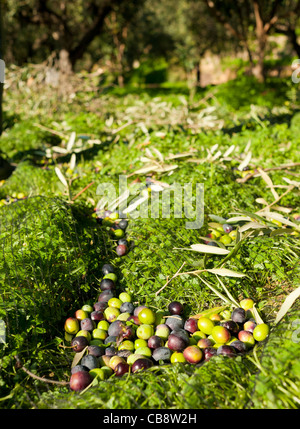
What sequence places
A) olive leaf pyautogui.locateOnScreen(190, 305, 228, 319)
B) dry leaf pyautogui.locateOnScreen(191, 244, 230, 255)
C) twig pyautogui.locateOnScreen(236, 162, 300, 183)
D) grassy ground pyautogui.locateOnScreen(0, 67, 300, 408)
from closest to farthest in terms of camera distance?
grassy ground pyautogui.locateOnScreen(0, 67, 300, 408)
olive leaf pyautogui.locateOnScreen(190, 305, 228, 319)
dry leaf pyautogui.locateOnScreen(191, 244, 230, 255)
twig pyautogui.locateOnScreen(236, 162, 300, 183)

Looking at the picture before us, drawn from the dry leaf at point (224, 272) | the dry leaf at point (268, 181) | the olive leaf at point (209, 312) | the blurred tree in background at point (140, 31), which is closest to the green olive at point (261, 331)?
the olive leaf at point (209, 312)

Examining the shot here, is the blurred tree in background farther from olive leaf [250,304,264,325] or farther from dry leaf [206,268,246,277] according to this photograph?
olive leaf [250,304,264,325]

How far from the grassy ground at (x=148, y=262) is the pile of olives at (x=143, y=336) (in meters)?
0.13

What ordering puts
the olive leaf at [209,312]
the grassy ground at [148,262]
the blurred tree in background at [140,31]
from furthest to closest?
the blurred tree in background at [140,31]
the olive leaf at [209,312]
the grassy ground at [148,262]

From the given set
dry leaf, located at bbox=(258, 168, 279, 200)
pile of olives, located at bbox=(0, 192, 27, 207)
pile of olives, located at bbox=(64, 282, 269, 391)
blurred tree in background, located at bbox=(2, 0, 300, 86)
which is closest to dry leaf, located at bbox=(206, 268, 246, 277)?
pile of olives, located at bbox=(64, 282, 269, 391)

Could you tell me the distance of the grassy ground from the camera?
1.92 m

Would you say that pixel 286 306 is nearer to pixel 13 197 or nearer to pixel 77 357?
pixel 77 357

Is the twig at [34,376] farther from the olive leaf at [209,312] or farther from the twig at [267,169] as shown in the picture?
the twig at [267,169]

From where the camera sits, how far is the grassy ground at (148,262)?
192 centimetres

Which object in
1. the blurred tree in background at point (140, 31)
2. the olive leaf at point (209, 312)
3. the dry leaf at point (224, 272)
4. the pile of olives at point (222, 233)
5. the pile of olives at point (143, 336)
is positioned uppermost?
the blurred tree in background at point (140, 31)

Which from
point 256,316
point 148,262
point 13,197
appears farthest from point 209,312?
point 13,197

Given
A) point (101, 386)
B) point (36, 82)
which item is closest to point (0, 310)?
point (101, 386)

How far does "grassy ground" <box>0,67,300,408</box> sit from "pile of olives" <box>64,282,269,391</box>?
→ 0.41ft
